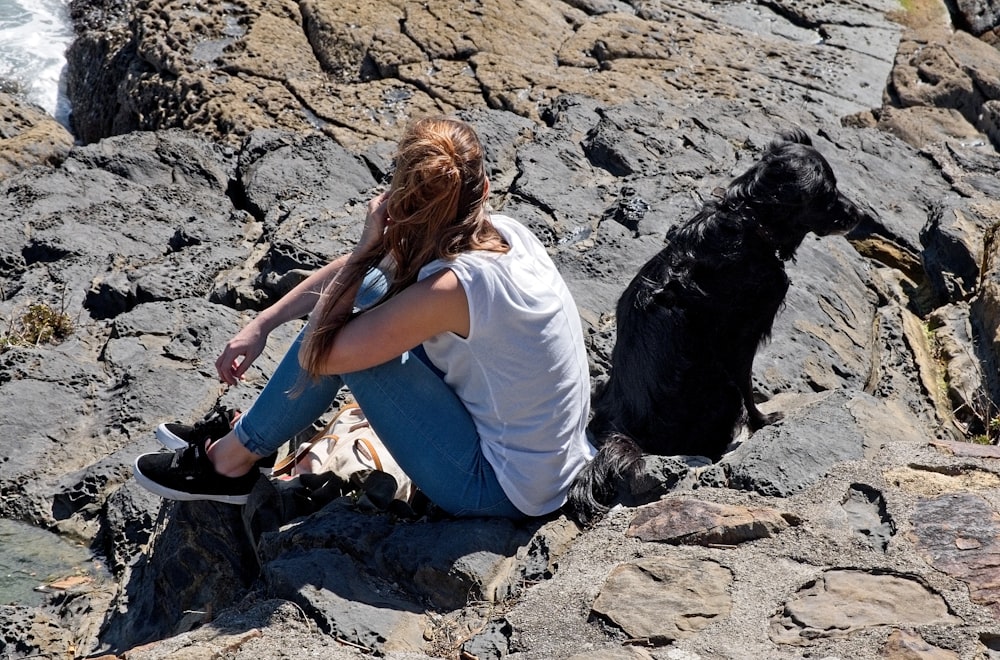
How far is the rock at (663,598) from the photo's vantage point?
261 cm

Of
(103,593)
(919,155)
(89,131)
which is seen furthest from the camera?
(89,131)

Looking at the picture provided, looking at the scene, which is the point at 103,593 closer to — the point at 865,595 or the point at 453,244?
the point at 453,244

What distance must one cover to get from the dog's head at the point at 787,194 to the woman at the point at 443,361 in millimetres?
1224

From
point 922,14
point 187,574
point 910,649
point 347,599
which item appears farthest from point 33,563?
point 922,14

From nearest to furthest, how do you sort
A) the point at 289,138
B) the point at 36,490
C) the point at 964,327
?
1. the point at 36,490
2. the point at 964,327
3. the point at 289,138

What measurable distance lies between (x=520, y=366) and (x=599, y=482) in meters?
0.47

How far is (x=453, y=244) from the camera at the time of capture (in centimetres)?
292

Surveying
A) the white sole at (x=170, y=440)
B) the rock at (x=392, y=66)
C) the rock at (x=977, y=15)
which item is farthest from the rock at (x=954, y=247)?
the rock at (x=977, y=15)

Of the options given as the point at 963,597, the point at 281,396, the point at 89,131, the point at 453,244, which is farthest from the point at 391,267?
the point at 89,131

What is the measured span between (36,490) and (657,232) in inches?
126

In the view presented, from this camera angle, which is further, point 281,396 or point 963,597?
point 281,396

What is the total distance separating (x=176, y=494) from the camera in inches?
127

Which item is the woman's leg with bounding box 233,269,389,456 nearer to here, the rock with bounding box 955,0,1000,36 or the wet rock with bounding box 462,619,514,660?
the wet rock with bounding box 462,619,514,660

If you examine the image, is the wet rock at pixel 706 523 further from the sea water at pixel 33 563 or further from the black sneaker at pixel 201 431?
the sea water at pixel 33 563
